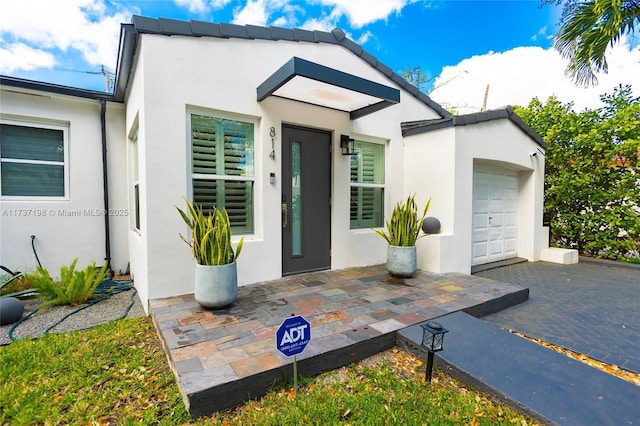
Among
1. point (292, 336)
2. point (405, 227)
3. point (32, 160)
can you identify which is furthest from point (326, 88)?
point (32, 160)

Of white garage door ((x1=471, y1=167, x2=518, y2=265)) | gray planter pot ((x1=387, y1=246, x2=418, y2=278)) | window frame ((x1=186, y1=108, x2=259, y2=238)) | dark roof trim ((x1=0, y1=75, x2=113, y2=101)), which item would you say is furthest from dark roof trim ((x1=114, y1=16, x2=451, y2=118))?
gray planter pot ((x1=387, y1=246, x2=418, y2=278))

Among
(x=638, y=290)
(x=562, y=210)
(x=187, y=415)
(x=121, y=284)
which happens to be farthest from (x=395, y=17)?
(x=187, y=415)

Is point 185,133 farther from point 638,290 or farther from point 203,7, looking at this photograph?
point 638,290

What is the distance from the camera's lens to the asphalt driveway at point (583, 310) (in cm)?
297

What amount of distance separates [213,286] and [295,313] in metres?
0.96

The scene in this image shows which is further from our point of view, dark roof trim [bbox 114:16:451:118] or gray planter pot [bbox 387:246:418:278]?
gray planter pot [bbox 387:246:418:278]

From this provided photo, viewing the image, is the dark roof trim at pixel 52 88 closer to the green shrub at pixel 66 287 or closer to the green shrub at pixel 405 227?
the green shrub at pixel 66 287

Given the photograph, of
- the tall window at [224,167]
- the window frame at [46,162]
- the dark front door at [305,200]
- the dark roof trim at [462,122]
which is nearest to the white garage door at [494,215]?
the dark roof trim at [462,122]

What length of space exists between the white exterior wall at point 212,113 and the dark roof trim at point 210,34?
83 mm

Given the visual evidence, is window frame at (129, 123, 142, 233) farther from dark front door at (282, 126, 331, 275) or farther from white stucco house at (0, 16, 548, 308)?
dark front door at (282, 126, 331, 275)

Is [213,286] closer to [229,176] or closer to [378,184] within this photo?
[229,176]

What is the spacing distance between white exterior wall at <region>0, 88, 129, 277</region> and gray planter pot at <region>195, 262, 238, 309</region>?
125 inches

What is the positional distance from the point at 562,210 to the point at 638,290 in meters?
3.11

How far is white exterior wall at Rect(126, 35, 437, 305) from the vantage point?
12.1ft
